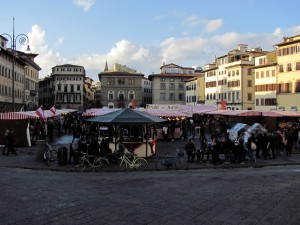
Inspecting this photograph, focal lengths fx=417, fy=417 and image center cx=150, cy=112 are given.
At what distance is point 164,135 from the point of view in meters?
36.0

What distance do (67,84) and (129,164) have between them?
102m

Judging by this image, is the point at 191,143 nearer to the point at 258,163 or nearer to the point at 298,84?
the point at 258,163

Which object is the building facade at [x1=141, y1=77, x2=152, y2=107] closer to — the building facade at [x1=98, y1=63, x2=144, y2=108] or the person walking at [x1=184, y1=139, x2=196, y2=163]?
the building facade at [x1=98, y1=63, x2=144, y2=108]

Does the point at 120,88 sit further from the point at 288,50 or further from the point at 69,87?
the point at 288,50

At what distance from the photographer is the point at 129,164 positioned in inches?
776

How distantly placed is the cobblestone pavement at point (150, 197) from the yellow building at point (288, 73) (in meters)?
45.2

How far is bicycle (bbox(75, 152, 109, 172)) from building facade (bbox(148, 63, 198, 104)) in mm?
92600

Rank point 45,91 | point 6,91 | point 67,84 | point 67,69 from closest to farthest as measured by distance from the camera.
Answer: point 6,91 < point 67,84 < point 67,69 < point 45,91

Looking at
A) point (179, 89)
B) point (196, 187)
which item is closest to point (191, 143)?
point (196, 187)

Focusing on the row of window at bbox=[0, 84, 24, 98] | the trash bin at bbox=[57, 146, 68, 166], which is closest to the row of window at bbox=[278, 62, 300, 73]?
the row of window at bbox=[0, 84, 24, 98]

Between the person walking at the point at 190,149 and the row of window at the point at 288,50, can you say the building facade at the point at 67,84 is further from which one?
the person walking at the point at 190,149

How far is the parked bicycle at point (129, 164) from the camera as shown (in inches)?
771

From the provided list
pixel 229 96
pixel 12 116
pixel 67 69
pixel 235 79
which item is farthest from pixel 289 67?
pixel 67 69

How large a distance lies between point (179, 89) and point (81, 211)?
105222 millimetres
